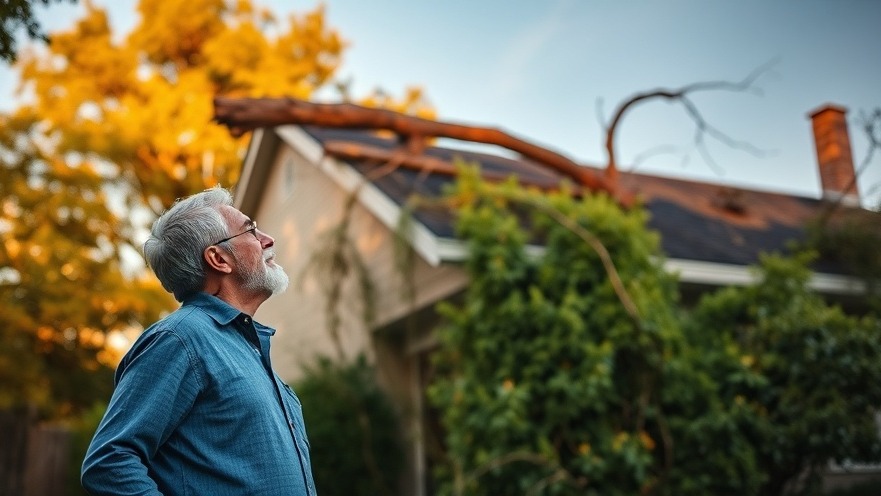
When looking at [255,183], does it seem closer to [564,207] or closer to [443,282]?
[443,282]

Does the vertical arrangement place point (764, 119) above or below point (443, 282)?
above

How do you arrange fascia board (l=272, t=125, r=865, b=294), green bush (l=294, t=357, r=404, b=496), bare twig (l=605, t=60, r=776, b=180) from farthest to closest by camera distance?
1. green bush (l=294, t=357, r=404, b=496)
2. bare twig (l=605, t=60, r=776, b=180)
3. fascia board (l=272, t=125, r=865, b=294)

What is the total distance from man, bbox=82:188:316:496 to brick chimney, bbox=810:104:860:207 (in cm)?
1399

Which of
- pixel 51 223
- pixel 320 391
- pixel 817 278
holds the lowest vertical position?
pixel 320 391

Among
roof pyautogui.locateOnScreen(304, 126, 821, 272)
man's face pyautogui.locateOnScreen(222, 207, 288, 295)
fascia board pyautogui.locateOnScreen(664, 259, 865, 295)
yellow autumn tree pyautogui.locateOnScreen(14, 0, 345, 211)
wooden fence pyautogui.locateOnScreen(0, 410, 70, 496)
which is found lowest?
wooden fence pyautogui.locateOnScreen(0, 410, 70, 496)

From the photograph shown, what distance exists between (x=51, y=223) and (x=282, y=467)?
44.2 ft

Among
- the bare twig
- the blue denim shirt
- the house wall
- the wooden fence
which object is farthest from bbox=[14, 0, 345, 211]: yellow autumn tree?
the blue denim shirt

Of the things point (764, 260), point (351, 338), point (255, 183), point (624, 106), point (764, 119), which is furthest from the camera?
point (255, 183)

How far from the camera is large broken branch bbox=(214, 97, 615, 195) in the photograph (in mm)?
9023

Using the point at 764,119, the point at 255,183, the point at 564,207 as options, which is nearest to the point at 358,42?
the point at 255,183

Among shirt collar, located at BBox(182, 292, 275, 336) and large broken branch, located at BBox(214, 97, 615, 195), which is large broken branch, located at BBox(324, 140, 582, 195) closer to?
large broken branch, located at BBox(214, 97, 615, 195)

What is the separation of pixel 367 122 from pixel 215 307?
758cm

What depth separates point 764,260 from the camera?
9.08m

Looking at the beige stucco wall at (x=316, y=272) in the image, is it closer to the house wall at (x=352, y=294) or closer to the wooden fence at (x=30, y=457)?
the house wall at (x=352, y=294)
